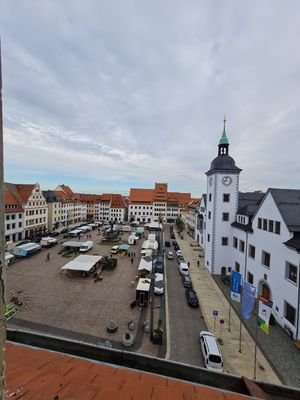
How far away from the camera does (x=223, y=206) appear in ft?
101

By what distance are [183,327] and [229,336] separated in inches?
133

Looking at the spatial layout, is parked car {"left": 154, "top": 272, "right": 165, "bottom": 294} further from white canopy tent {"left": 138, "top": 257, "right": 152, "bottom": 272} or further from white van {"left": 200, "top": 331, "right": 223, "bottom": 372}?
white van {"left": 200, "top": 331, "right": 223, "bottom": 372}

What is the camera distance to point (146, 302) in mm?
21703

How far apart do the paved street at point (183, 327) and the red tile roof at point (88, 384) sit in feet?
36.8

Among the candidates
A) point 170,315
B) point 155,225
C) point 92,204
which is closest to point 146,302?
point 170,315

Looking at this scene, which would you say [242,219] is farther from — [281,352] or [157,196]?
[157,196]

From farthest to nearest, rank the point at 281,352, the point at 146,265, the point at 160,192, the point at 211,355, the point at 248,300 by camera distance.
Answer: the point at 160,192 < the point at 146,265 < the point at 281,352 < the point at 248,300 < the point at 211,355

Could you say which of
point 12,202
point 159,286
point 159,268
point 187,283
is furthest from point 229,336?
Answer: point 12,202

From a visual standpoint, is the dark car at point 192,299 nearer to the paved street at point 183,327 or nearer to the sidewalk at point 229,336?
the paved street at point 183,327

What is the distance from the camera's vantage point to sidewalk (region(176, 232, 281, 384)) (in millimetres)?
13445

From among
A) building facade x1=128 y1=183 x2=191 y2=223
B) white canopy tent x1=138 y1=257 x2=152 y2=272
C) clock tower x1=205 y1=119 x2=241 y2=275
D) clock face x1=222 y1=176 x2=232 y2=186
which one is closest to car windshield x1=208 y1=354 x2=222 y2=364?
white canopy tent x1=138 y1=257 x2=152 y2=272

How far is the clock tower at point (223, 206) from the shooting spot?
3017 cm

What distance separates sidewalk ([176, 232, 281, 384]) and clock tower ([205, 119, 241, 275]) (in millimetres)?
2841

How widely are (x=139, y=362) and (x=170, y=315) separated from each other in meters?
15.4
